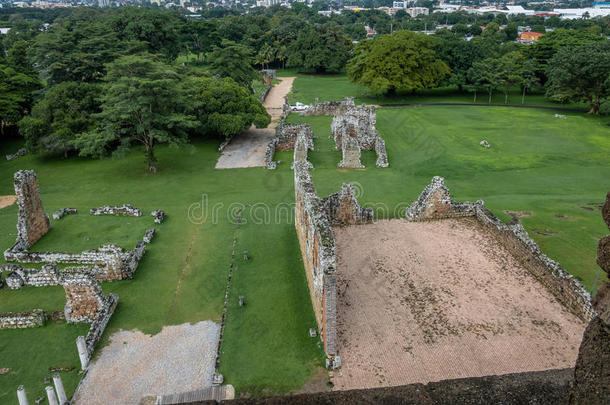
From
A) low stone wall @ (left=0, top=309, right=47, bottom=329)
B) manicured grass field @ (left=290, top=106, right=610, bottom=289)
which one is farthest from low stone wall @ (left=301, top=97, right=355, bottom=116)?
low stone wall @ (left=0, top=309, right=47, bottom=329)

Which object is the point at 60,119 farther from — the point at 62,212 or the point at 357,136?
the point at 357,136

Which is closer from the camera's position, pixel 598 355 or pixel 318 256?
pixel 598 355

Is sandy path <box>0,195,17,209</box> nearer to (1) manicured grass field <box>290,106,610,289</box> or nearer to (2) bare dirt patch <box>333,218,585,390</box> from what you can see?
(1) manicured grass field <box>290,106,610,289</box>

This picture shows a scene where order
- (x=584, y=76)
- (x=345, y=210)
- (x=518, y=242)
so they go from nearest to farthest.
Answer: (x=518, y=242) → (x=345, y=210) → (x=584, y=76)

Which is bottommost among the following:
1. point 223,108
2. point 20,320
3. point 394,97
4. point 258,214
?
point 20,320

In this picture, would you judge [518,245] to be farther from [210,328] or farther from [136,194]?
[136,194]

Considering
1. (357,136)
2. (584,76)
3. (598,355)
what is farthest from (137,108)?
(584,76)

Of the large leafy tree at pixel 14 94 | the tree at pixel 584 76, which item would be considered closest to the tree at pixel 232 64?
the large leafy tree at pixel 14 94
